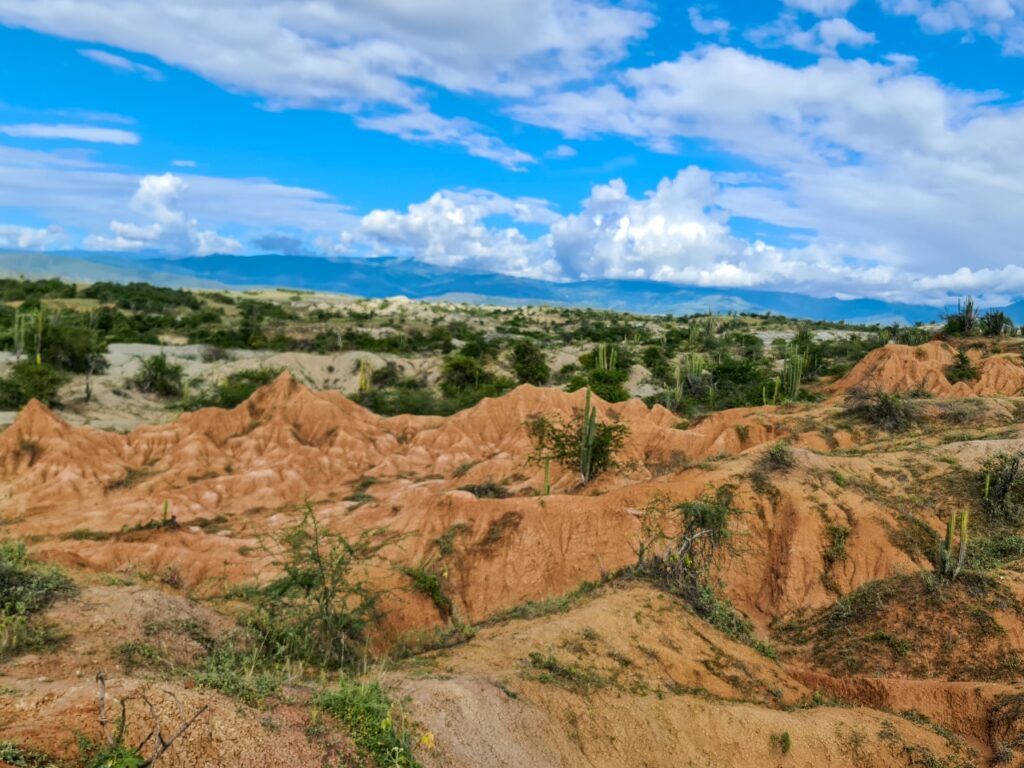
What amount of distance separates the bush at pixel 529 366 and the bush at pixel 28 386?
35500 mm

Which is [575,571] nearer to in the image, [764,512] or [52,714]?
[764,512]

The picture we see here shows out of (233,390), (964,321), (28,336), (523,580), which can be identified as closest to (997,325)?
(964,321)

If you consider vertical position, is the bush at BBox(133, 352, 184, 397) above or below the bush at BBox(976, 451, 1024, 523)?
below

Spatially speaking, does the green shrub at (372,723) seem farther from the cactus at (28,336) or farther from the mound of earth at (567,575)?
the cactus at (28,336)

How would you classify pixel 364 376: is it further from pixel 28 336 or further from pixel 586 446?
pixel 586 446

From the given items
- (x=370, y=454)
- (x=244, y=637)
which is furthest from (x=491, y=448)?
(x=244, y=637)

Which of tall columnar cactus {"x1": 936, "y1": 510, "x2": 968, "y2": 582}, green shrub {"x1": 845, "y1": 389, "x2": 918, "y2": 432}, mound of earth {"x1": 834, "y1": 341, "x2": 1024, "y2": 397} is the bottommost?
tall columnar cactus {"x1": 936, "y1": 510, "x2": 968, "y2": 582}

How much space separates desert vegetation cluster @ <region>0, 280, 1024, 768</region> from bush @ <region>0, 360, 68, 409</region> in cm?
21

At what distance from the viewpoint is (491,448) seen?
37.6 meters

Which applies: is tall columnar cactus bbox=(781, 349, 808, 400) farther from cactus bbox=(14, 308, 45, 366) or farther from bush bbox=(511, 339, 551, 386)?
cactus bbox=(14, 308, 45, 366)

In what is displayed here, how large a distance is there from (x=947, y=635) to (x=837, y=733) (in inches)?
215

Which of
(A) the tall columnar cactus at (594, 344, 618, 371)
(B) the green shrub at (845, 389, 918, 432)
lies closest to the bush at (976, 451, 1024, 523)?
(B) the green shrub at (845, 389, 918, 432)

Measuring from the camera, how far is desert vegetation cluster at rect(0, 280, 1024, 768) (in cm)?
820

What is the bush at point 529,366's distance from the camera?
62188mm
